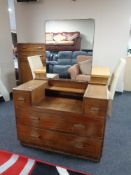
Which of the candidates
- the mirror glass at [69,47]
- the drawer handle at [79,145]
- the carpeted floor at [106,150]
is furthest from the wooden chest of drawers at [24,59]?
the drawer handle at [79,145]

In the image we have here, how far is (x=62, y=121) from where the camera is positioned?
5.35 feet

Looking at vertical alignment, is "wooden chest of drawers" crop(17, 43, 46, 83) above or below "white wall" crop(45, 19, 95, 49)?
below

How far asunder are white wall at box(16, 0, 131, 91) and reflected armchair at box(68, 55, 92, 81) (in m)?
1.55

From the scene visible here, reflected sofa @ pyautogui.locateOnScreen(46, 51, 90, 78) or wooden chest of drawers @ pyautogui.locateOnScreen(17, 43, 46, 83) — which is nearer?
reflected sofa @ pyautogui.locateOnScreen(46, 51, 90, 78)

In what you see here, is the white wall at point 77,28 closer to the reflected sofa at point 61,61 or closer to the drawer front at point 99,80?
the reflected sofa at point 61,61

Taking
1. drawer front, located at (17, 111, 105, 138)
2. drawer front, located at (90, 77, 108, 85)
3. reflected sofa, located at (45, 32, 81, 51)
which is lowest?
drawer front, located at (17, 111, 105, 138)

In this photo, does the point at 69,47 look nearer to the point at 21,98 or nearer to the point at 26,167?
the point at 21,98

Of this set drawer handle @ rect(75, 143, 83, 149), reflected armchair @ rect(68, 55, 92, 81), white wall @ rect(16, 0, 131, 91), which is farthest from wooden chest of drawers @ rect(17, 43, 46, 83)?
drawer handle @ rect(75, 143, 83, 149)

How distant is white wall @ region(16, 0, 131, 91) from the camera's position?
3234mm

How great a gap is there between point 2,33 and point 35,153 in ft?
8.03

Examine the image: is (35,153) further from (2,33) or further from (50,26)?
(2,33)

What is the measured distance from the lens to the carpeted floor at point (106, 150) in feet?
5.34

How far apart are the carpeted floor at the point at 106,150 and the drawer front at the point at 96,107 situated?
1.96ft

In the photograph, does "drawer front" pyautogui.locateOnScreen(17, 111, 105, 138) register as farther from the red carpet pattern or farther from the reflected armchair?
the reflected armchair
